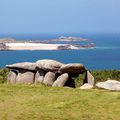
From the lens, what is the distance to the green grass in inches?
474

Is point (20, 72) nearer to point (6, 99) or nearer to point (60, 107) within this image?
point (6, 99)

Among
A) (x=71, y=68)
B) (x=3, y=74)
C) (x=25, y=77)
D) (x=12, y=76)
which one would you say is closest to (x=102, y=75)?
(x=71, y=68)

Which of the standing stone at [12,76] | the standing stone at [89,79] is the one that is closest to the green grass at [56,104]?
the standing stone at [89,79]

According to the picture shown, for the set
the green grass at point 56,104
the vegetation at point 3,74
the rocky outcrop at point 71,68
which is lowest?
the vegetation at point 3,74

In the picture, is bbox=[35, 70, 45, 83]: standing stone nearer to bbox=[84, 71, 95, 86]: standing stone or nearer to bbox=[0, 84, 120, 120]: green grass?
bbox=[84, 71, 95, 86]: standing stone

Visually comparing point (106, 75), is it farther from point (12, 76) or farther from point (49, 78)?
point (12, 76)

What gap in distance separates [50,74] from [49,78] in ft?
0.73

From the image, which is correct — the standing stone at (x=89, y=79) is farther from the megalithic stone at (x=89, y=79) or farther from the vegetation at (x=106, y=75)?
the vegetation at (x=106, y=75)

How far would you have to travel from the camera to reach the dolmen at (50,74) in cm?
1947

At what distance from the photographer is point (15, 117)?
38.8ft

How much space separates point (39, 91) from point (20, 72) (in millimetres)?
5447

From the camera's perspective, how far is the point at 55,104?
1355 centimetres

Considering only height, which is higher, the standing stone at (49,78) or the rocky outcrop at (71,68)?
the rocky outcrop at (71,68)

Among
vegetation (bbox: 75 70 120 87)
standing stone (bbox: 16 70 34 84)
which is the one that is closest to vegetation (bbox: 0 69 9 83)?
standing stone (bbox: 16 70 34 84)
